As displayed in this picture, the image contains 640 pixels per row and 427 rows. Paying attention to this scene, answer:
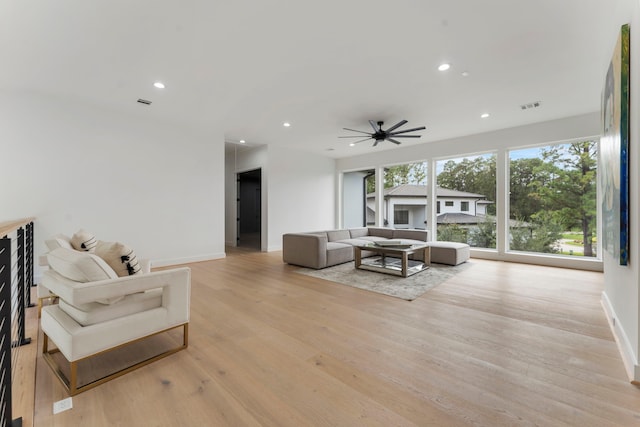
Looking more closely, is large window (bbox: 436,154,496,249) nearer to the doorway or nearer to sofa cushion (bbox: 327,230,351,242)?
sofa cushion (bbox: 327,230,351,242)

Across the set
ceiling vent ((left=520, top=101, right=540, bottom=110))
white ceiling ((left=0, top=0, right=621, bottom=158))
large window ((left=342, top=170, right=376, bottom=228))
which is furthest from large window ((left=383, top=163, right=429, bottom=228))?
ceiling vent ((left=520, top=101, right=540, bottom=110))

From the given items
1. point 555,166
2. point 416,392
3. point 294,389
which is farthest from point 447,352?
point 555,166

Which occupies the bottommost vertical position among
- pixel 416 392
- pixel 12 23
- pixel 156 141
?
pixel 416 392

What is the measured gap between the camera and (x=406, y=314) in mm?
2785

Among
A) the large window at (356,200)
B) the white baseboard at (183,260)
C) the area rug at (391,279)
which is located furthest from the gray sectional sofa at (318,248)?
the large window at (356,200)

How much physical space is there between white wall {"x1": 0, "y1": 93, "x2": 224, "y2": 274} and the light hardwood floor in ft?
8.38

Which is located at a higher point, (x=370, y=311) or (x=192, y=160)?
(x=192, y=160)

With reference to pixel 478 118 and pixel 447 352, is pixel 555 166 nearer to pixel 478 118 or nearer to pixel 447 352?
pixel 478 118

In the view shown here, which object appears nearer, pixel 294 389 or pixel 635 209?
pixel 294 389

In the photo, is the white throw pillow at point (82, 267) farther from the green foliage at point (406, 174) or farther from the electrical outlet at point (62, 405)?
the green foliage at point (406, 174)

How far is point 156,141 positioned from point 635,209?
20.5 feet

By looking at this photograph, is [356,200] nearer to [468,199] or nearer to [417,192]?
[417,192]

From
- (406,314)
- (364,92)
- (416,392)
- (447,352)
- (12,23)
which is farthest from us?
(364,92)

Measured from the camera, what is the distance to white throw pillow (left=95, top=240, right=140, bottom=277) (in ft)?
6.47
